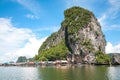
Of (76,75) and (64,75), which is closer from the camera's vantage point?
(76,75)

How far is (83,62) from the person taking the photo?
17588cm

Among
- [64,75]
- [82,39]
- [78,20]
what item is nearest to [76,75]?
[64,75]

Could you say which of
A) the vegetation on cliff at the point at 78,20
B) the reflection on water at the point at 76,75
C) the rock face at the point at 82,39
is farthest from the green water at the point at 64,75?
the vegetation on cliff at the point at 78,20

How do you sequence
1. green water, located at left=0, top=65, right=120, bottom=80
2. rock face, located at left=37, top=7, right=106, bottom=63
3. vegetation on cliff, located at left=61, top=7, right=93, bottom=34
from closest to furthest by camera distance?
green water, located at left=0, top=65, right=120, bottom=80
rock face, located at left=37, top=7, right=106, bottom=63
vegetation on cliff, located at left=61, top=7, right=93, bottom=34

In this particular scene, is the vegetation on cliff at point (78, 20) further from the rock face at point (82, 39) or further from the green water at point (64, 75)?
the green water at point (64, 75)

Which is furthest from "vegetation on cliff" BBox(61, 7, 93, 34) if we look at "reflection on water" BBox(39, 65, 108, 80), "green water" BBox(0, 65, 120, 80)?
"reflection on water" BBox(39, 65, 108, 80)

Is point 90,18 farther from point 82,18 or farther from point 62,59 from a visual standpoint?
point 62,59

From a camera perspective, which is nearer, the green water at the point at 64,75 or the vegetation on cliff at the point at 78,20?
the green water at the point at 64,75

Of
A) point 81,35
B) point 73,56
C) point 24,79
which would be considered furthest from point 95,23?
point 24,79

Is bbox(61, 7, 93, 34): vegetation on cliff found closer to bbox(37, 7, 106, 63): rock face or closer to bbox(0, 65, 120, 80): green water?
bbox(37, 7, 106, 63): rock face

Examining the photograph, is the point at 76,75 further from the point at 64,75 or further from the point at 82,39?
the point at 82,39

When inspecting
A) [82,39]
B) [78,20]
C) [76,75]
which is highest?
[78,20]

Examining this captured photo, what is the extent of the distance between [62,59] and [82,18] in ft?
121

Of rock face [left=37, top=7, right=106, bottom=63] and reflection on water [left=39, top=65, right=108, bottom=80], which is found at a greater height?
rock face [left=37, top=7, right=106, bottom=63]
